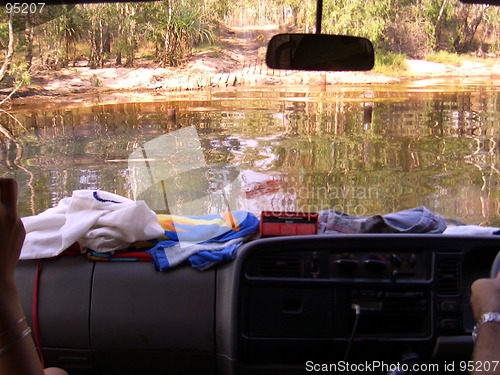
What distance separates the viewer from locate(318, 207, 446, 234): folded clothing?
2893 millimetres

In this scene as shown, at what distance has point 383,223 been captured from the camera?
2904 millimetres

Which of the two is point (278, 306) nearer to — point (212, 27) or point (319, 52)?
point (319, 52)

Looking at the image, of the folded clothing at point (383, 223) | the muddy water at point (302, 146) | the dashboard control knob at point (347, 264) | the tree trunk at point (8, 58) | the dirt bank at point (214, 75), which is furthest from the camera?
the dirt bank at point (214, 75)

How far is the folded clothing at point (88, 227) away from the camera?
9.11ft

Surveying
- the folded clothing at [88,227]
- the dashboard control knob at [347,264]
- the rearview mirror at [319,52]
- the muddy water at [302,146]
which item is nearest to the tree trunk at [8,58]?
the muddy water at [302,146]

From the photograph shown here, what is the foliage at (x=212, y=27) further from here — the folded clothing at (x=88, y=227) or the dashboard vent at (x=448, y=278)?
the dashboard vent at (x=448, y=278)

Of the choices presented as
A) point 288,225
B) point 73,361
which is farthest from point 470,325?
point 73,361

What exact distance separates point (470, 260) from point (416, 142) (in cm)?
303

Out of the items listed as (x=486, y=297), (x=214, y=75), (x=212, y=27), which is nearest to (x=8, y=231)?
(x=486, y=297)

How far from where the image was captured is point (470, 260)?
2754 millimetres

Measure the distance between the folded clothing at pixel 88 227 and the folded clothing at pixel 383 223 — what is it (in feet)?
3.09

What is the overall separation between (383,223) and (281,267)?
2.03 feet

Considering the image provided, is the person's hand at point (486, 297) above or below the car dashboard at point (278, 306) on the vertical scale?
above

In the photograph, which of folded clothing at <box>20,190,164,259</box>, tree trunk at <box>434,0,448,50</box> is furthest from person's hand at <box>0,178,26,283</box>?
tree trunk at <box>434,0,448,50</box>
